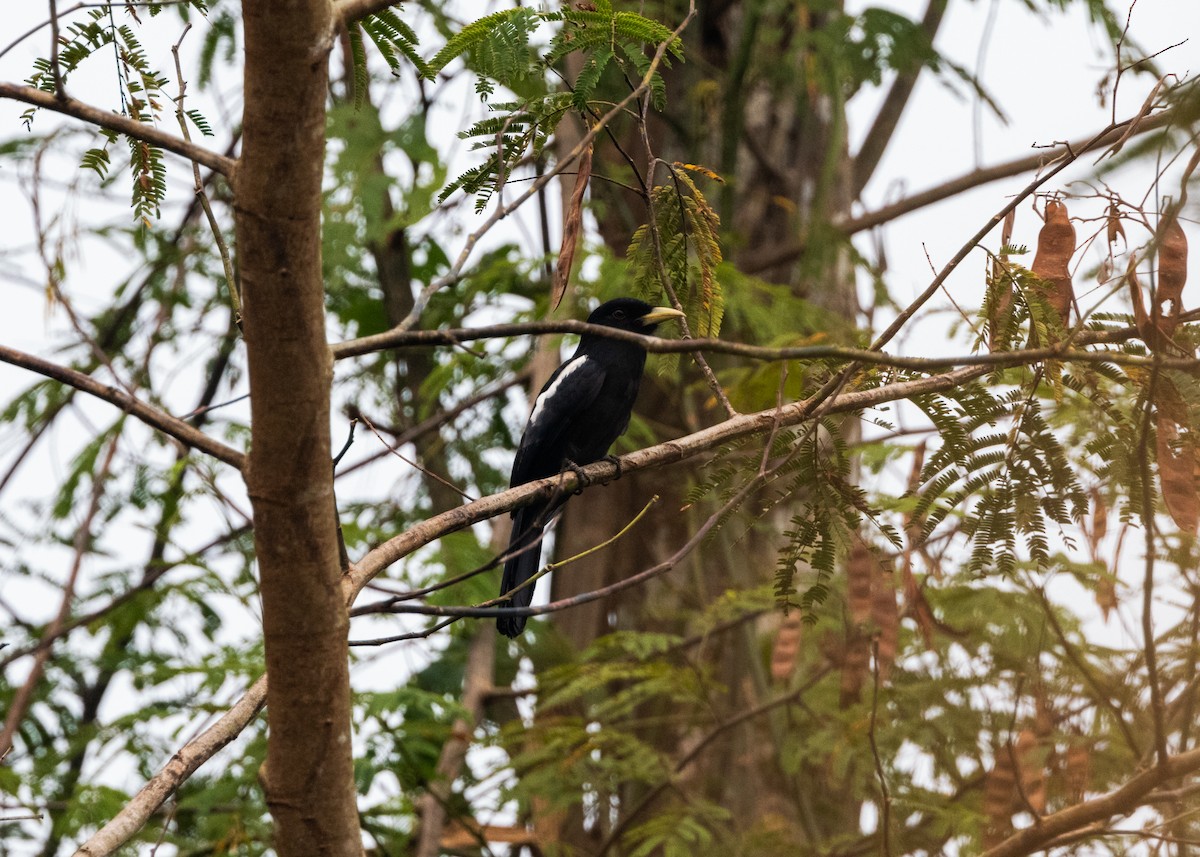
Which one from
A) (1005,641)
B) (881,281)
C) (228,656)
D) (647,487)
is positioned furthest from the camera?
(647,487)

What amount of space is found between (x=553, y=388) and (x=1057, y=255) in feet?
9.23

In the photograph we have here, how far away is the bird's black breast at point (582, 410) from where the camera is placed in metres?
5.43

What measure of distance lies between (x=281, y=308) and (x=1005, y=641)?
397 centimetres

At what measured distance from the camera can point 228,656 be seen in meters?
5.89

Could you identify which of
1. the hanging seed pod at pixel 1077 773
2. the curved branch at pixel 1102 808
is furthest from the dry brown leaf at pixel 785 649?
the curved branch at pixel 1102 808

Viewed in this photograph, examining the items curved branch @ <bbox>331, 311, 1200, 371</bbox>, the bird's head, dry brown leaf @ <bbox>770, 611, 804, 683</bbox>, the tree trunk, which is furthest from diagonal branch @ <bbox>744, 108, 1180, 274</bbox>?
curved branch @ <bbox>331, 311, 1200, 371</bbox>

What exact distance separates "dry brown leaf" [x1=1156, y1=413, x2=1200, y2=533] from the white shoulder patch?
2.96 metres

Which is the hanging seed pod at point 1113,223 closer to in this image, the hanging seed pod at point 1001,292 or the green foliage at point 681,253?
the hanging seed pod at point 1001,292

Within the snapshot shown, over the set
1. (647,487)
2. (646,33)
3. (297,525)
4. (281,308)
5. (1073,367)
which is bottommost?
(297,525)

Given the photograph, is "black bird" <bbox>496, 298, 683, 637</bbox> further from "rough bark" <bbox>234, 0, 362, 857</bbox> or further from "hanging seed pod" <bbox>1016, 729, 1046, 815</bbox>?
"rough bark" <bbox>234, 0, 362, 857</bbox>

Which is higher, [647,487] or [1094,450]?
[647,487]

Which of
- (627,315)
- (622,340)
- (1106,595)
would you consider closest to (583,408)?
(627,315)

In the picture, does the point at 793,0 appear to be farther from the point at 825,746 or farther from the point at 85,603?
the point at 85,603

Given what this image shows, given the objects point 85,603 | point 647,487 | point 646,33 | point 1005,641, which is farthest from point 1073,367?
point 85,603
